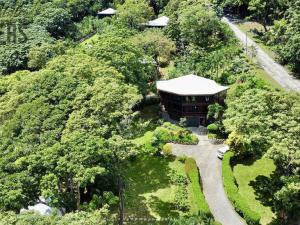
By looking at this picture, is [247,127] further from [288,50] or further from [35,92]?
[288,50]

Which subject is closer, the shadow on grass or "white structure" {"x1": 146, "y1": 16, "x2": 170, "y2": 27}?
the shadow on grass

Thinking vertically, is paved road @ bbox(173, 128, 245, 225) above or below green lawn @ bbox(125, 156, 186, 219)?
above

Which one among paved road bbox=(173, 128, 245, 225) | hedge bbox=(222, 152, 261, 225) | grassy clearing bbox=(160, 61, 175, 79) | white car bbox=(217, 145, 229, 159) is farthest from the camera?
grassy clearing bbox=(160, 61, 175, 79)

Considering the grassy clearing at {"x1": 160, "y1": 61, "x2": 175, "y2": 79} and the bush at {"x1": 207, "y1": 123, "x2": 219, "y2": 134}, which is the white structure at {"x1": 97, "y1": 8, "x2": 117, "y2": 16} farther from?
the bush at {"x1": 207, "y1": 123, "x2": 219, "y2": 134}

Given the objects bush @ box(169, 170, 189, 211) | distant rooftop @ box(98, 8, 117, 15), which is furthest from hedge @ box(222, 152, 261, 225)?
distant rooftop @ box(98, 8, 117, 15)

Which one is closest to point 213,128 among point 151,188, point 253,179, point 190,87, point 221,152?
point 221,152

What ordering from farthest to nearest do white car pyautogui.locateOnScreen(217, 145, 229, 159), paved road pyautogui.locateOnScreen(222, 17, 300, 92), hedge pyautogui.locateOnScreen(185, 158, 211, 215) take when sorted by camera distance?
1. paved road pyautogui.locateOnScreen(222, 17, 300, 92)
2. white car pyautogui.locateOnScreen(217, 145, 229, 159)
3. hedge pyautogui.locateOnScreen(185, 158, 211, 215)

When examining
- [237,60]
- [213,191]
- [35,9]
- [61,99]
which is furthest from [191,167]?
[35,9]

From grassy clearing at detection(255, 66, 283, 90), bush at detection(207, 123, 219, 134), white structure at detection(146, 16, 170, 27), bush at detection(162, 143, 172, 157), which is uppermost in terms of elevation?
white structure at detection(146, 16, 170, 27)
